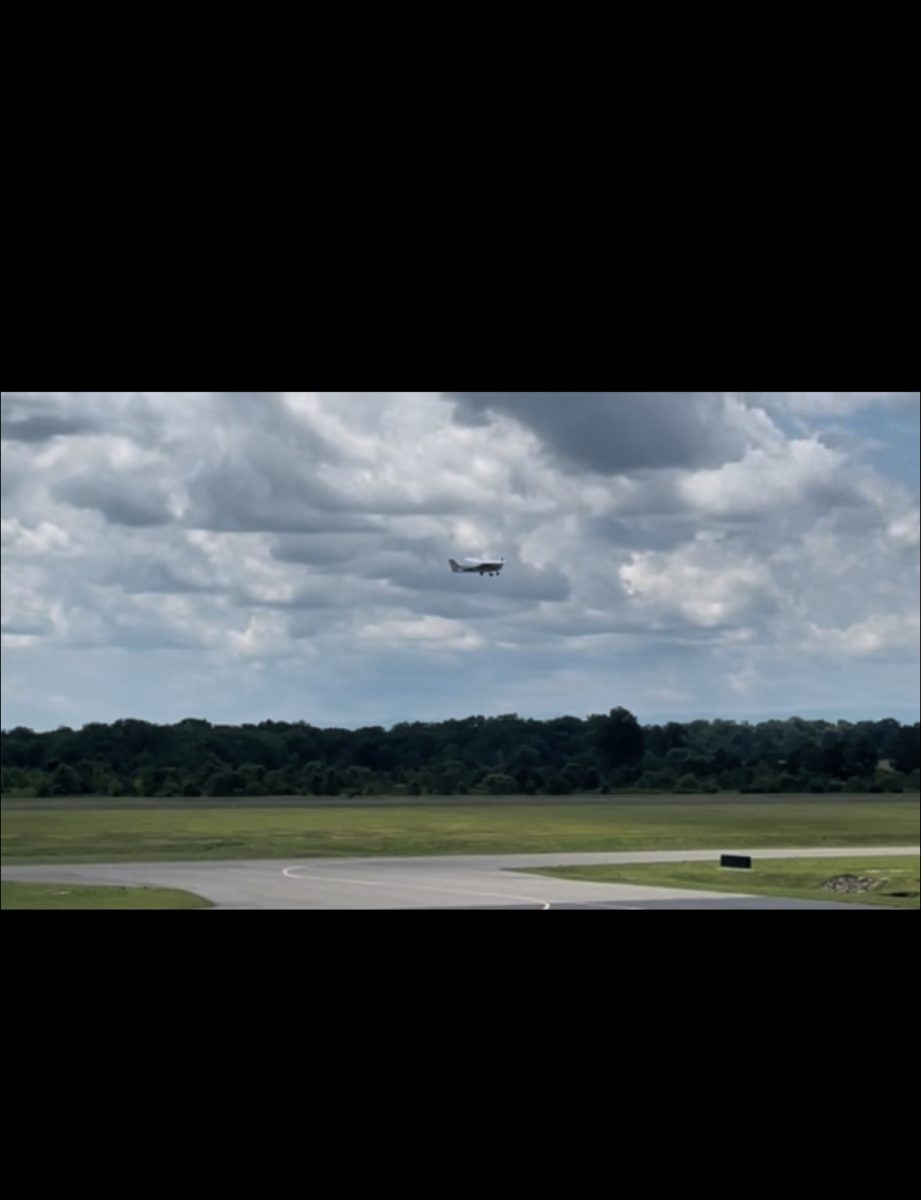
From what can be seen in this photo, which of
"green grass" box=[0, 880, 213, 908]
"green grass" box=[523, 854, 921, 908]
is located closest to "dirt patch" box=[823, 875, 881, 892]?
"green grass" box=[523, 854, 921, 908]

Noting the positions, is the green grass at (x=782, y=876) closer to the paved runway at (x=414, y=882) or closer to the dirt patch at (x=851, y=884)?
the dirt patch at (x=851, y=884)

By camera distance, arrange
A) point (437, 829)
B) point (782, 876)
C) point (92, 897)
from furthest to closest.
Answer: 1. point (437, 829)
2. point (782, 876)
3. point (92, 897)

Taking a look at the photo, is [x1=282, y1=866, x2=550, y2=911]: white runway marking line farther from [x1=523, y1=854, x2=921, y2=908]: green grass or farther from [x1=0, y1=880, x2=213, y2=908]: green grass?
[x1=0, y1=880, x2=213, y2=908]: green grass

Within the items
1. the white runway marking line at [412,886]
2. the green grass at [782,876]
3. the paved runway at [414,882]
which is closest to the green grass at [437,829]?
the paved runway at [414,882]

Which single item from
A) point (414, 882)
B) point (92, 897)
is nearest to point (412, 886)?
point (414, 882)

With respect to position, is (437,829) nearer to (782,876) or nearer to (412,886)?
(782,876)
